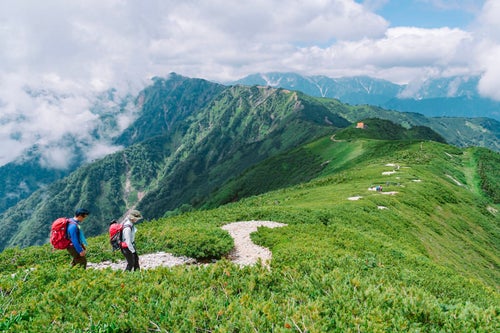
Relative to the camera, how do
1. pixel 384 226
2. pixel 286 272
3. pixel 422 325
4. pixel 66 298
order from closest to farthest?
pixel 422 325 < pixel 66 298 < pixel 286 272 < pixel 384 226

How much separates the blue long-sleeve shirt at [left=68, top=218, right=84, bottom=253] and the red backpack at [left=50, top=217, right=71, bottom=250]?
0.19 m

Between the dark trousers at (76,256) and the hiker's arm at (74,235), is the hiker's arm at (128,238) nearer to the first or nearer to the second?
the hiker's arm at (74,235)

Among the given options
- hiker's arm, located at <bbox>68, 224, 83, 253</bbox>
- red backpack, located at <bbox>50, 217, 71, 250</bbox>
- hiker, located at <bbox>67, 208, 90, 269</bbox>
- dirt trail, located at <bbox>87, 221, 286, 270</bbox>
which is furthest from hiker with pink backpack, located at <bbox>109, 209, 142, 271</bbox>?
red backpack, located at <bbox>50, 217, 71, 250</bbox>

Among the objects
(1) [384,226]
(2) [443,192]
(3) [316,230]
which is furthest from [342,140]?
(3) [316,230]

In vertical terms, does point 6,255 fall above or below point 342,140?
above

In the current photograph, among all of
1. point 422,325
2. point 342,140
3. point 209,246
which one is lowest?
point 342,140

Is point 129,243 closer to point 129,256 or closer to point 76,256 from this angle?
point 129,256

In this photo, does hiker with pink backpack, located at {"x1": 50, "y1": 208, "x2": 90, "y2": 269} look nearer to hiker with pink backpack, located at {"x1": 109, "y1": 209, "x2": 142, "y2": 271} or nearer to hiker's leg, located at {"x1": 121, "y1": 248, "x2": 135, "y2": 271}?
hiker with pink backpack, located at {"x1": 109, "y1": 209, "x2": 142, "y2": 271}

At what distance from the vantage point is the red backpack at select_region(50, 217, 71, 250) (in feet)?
46.2

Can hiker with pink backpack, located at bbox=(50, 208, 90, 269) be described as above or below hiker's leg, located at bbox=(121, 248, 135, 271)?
above

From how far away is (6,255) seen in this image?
17672 millimetres

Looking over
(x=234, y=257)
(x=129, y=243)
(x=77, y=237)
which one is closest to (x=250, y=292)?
(x=129, y=243)

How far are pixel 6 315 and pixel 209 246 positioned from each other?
11.1 m

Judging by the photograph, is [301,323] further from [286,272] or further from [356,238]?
[356,238]
